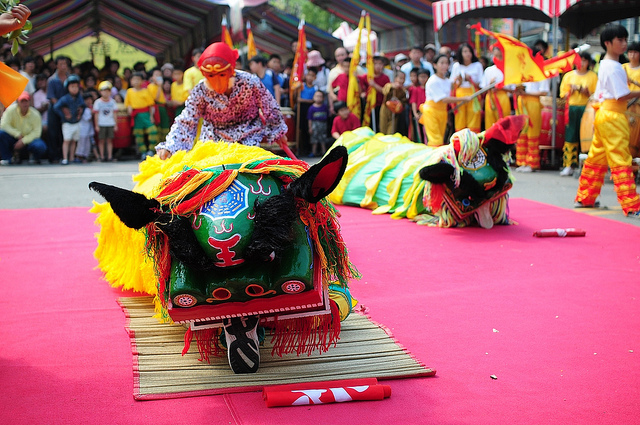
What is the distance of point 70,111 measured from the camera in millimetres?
11484

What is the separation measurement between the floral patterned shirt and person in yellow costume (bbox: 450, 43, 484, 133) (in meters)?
5.73

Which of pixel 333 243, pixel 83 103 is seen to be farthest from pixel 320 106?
pixel 333 243

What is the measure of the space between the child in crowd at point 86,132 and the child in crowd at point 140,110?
2.26 ft

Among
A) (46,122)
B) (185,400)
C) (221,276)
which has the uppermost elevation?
(46,122)

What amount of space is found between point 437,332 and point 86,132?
9.92 meters

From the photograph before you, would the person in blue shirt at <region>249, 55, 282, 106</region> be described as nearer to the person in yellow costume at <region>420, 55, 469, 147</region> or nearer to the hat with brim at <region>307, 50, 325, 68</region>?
the hat with brim at <region>307, 50, 325, 68</region>

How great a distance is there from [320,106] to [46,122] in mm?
4688

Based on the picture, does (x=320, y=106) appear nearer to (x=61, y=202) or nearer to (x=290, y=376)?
(x=61, y=202)

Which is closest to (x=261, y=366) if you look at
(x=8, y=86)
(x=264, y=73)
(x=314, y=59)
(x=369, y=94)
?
(x=8, y=86)

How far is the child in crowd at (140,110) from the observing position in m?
12.3

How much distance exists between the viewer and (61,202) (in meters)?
7.30

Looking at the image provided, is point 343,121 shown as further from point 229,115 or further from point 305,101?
point 229,115

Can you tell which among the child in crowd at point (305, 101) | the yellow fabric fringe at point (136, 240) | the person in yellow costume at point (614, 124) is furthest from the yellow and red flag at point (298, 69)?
the yellow fabric fringe at point (136, 240)

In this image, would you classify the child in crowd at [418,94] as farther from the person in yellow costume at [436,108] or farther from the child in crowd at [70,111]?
the child in crowd at [70,111]
